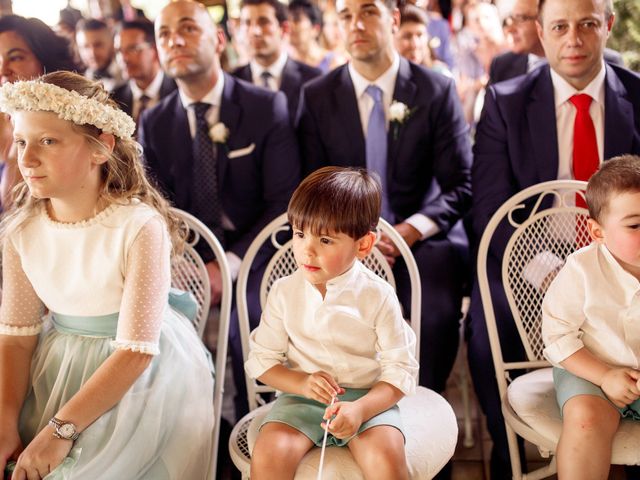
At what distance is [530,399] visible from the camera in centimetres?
198

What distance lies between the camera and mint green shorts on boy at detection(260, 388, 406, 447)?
172cm

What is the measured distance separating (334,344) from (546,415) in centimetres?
61

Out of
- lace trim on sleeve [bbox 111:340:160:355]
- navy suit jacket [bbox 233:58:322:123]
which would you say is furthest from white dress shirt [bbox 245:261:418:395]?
navy suit jacket [bbox 233:58:322:123]

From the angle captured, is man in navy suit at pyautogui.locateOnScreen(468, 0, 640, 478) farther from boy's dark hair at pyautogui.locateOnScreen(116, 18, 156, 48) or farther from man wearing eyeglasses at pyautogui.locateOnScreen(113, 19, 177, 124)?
boy's dark hair at pyautogui.locateOnScreen(116, 18, 156, 48)

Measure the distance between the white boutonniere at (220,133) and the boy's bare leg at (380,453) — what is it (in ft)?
5.33

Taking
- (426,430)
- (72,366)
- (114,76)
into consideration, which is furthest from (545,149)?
(114,76)

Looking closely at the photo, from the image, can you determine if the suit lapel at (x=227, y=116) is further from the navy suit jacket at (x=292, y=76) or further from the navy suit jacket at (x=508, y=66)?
the navy suit jacket at (x=508, y=66)

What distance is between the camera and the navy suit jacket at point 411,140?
2861mm

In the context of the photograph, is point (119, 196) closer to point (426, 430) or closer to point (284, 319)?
point (284, 319)

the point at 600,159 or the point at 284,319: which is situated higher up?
the point at 600,159

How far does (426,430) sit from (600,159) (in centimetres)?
129

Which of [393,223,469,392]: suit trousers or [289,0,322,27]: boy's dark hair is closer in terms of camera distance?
[393,223,469,392]: suit trousers

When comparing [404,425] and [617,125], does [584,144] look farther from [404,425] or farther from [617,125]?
[404,425]

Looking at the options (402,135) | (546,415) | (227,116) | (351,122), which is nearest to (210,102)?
(227,116)
